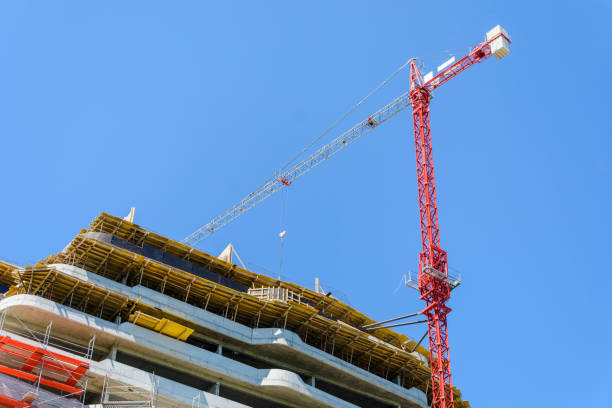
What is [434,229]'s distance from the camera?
84.1 m

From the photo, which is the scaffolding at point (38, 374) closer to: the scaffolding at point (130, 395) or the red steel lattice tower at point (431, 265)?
the scaffolding at point (130, 395)

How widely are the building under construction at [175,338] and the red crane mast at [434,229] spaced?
2021 millimetres

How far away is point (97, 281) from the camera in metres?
61.0

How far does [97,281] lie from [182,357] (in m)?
8.31

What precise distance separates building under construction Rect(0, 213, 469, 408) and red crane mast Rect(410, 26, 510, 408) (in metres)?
2.02

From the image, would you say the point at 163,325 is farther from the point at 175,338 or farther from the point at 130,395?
the point at 130,395

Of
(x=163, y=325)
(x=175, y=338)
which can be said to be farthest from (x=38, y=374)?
(x=175, y=338)

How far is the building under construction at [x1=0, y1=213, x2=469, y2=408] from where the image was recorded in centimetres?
5434

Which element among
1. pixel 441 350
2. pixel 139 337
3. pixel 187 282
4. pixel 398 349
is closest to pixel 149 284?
pixel 187 282

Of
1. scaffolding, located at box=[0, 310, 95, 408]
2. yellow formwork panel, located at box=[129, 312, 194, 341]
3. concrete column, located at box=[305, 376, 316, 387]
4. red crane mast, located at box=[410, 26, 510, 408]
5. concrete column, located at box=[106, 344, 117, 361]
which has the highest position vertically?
red crane mast, located at box=[410, 26, 510, 408]

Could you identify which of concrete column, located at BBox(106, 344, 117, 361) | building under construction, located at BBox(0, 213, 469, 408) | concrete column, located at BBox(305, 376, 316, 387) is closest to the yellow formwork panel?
building under construction, located at BBox(0, 213, 469, 408)

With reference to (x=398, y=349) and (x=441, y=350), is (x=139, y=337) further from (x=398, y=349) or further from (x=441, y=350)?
(x=441, y=350)

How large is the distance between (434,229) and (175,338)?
1296 inches

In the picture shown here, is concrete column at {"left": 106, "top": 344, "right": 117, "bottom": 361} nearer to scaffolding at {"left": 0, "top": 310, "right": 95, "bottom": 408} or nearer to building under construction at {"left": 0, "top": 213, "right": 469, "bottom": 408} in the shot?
building under construction at {"left": 0, "top": 213, "right": 469, "bottom": 408}
